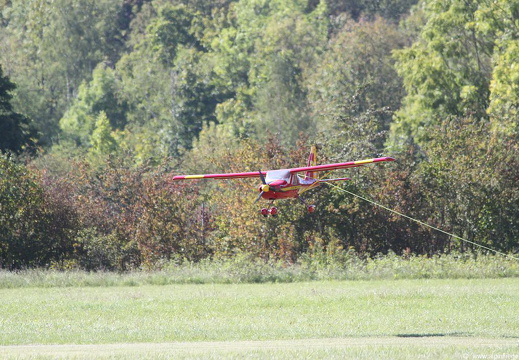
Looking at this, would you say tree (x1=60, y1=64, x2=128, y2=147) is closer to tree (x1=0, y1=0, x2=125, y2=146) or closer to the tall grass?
tree (x1=0, y1=0, x2=125, y2=146)

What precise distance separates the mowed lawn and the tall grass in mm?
1346

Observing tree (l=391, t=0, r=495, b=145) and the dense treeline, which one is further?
tree (l=391, t=0, r=495, b=145)

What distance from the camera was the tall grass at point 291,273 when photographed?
39875mm

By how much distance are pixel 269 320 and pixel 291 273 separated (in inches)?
451

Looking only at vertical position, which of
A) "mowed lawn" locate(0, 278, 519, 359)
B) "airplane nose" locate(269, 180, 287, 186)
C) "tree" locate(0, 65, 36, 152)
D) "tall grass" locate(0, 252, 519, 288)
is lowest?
"tall grass" locate(0, 252, 519, 288)

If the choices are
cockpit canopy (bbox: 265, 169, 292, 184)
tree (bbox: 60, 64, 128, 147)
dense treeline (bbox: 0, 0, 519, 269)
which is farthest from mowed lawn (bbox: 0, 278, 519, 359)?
tree (bbox: 60, 64, 128, 147)

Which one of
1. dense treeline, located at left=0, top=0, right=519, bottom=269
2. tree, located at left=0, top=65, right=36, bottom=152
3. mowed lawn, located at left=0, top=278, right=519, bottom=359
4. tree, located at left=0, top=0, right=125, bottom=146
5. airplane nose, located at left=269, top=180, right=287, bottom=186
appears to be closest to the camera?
mowed lawn, located at left=0, top=278, right=519, bottom=359

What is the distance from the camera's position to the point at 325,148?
5147 cm

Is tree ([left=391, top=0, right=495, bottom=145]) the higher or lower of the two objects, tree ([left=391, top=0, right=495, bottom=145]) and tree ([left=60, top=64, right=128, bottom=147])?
the higher

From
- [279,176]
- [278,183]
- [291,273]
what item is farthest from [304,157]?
[278,183]

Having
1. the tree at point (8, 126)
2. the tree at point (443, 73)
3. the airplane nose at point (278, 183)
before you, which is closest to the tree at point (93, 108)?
the tree at point (8, 126)

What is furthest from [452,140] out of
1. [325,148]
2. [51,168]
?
[51,168]

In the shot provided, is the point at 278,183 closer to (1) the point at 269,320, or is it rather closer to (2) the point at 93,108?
(1) the point at 269,320

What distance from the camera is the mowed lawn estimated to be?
23.6 m
